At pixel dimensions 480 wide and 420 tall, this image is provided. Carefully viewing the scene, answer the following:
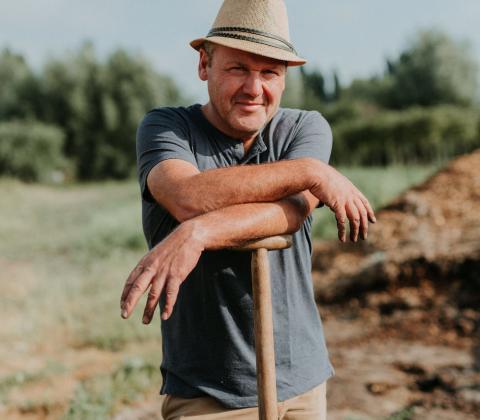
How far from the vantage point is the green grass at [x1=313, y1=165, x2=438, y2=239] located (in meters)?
9.92

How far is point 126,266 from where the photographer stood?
902cm

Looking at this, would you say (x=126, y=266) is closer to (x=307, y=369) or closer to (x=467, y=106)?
Result: (x=307, y=369)

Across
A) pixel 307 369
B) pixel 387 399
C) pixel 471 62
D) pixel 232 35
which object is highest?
pixel 471 62

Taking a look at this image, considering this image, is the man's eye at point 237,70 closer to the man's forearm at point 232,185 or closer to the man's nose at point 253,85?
the man's nose at point 253,85

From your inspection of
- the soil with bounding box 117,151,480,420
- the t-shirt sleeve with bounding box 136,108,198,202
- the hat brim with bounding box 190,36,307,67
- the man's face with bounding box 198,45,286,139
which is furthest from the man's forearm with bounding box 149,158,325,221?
the soil with bounding box 117,151,480,420

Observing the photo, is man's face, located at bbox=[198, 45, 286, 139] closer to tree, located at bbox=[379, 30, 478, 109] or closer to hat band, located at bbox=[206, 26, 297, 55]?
hat band, located at bbox=[206, 26, 297, 55]

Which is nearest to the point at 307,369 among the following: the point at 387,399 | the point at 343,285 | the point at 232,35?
the point at 232,35

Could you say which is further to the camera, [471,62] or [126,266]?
[471,62]

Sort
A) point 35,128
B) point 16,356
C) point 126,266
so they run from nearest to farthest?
point 16,356 < point 126,266 < point 35,128

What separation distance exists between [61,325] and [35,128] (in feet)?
88.8

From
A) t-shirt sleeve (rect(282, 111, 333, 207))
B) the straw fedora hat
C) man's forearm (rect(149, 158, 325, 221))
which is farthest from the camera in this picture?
t-shirt sleeve (rect(282, 111, 333, 207))

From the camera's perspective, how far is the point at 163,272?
1553 mm

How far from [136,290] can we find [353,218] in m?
0.69

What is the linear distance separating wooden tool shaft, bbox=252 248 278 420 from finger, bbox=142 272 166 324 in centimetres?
31
